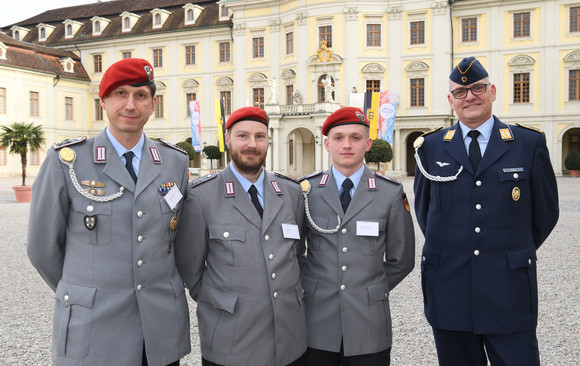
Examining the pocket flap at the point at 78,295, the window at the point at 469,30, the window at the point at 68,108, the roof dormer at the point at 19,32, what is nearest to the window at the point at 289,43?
the window at the point at 469,30

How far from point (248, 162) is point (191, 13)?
38.3 m

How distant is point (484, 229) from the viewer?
2.86 meters

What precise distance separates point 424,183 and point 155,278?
1.68 m

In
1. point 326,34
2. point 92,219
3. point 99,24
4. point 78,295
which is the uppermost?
point 99,24

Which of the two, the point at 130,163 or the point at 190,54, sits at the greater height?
the point at 190,54

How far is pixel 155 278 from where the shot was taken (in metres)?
2.55

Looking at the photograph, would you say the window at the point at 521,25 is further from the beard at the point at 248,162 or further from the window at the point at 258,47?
the beard at the point at 248,162

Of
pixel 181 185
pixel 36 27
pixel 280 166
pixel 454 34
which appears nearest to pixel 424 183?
pixel 181 185

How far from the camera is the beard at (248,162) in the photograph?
2836 mm

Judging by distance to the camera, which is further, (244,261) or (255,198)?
(255,198)

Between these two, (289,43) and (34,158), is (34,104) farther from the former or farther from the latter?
(289,43)

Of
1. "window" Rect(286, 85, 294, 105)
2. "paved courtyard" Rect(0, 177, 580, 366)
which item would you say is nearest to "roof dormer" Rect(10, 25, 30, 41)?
"window" Rect(286, 85, 294, 105)

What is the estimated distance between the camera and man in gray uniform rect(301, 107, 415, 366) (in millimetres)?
2955

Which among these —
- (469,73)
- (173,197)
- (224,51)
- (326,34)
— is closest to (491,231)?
(469,73)
